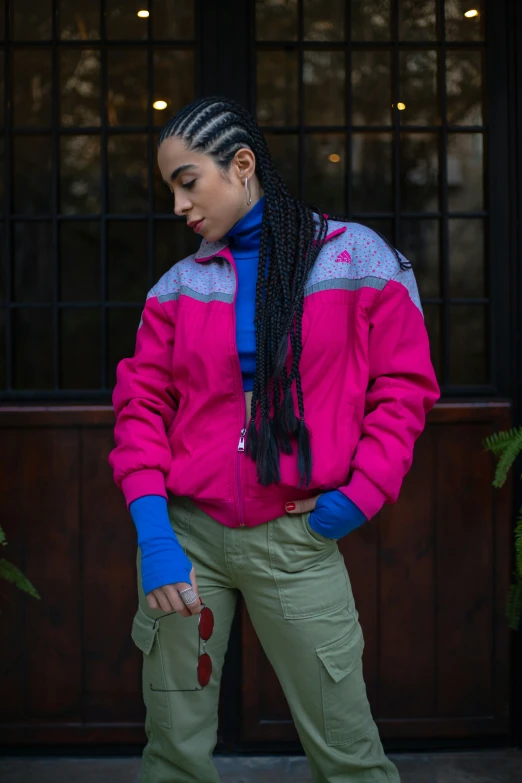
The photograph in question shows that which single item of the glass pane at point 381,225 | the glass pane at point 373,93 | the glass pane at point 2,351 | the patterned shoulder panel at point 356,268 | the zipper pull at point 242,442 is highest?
the glass pane at point 373,93

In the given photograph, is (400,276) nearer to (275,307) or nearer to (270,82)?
(275,307)

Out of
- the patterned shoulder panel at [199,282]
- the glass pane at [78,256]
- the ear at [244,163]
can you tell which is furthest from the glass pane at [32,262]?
the ear at [244,163]

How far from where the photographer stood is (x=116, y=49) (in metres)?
3.39

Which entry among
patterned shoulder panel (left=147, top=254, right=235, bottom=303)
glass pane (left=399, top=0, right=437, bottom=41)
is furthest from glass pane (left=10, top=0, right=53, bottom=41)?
patterned shoulder panel (left=147, top=254, right=235, bottom=303)

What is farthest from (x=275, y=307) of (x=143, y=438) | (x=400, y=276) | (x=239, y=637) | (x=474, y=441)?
(x=239, y=637)

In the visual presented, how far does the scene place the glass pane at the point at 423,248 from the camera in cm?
343

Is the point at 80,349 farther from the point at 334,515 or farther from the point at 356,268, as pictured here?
the point at 334,515

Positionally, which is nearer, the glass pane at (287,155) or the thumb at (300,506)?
the thumb at (300,506)

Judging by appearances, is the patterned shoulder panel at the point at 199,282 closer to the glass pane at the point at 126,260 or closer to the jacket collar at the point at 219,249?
the jacket collar at the point at 219,249

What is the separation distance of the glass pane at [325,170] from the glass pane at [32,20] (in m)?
1.06

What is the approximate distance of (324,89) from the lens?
340 cm

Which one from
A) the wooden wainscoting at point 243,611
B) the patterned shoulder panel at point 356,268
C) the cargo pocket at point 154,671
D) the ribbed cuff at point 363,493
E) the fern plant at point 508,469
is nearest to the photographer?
the ribbed cuff at point 363,493

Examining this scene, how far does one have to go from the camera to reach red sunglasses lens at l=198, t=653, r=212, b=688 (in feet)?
7.52

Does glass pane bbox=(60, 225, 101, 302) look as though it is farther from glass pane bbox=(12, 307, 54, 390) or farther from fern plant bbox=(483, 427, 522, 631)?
fern plant bbox=(483, 427, 522, 631)
